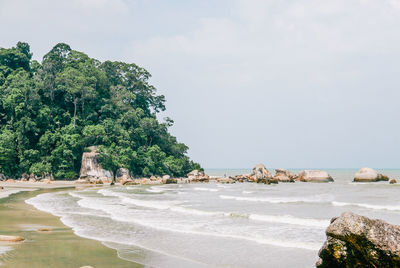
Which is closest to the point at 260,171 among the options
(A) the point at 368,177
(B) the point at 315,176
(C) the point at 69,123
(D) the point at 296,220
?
(B) the point at 315,176

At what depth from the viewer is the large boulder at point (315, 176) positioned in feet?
210

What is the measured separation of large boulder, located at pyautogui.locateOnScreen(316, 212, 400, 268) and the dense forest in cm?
5275

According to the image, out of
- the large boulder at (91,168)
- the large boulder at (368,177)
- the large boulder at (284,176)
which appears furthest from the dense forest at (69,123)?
the large boulder at (368,177)

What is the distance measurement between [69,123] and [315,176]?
46.7 meters

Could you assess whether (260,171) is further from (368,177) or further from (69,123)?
(69,123)

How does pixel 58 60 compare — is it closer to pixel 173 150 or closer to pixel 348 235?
pixel 173 150

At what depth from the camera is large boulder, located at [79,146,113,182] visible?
55406 mm

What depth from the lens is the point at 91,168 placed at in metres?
55.8

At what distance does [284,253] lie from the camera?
9422 mm

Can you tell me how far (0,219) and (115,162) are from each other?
41763mm

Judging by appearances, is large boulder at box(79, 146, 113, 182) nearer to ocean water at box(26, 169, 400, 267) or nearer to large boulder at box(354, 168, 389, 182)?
ocean water at box(26, 169, 400, 267)

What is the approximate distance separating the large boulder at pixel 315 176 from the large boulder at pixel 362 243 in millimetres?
61032

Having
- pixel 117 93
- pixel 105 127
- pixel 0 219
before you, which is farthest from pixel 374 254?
pixel 117 93

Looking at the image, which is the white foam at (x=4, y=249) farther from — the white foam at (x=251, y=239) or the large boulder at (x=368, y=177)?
the large boulder at (x=368, y=177)
